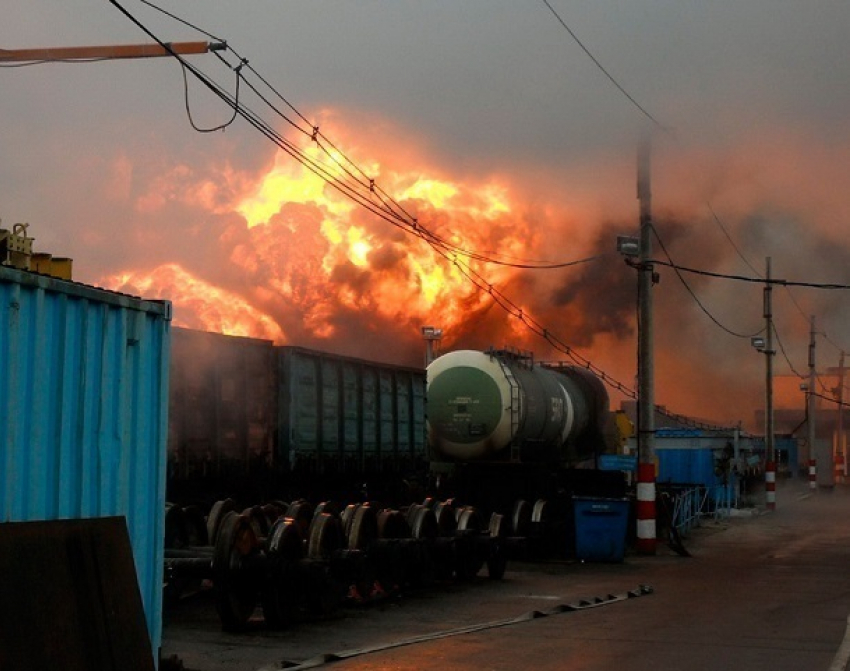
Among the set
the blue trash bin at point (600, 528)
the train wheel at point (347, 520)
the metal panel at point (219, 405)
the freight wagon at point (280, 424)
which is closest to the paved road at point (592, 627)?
the blue trash bin at point (600, 528)

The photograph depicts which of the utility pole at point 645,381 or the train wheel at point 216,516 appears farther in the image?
the utility pole at point 645,381

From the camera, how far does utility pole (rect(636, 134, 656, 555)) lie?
74.4ft

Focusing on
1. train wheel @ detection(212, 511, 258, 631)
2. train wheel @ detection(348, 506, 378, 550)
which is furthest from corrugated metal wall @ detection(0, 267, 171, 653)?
train wheel @ detection(348, 506, 378, 550)

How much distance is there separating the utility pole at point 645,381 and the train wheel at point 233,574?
12.3m

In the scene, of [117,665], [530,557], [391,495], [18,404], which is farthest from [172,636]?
[530,557]

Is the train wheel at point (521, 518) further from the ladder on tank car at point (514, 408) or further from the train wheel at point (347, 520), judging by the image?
the train wheel at point (347, 520)

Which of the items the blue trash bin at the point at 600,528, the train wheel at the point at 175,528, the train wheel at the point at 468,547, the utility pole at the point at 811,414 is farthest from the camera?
the utility pole at the point at 811,414

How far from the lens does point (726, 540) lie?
26.8 metres

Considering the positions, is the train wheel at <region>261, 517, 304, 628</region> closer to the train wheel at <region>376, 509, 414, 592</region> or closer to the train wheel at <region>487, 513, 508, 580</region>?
the train wheel at <region>376, 509, 414, 592</region>

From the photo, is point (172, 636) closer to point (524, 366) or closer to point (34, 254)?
point (34, 254)

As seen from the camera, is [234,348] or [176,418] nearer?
[176,418]

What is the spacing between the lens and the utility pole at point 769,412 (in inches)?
1572

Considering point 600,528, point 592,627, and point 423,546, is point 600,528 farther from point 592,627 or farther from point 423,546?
point 592,627

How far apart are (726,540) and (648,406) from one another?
5.04 metres
